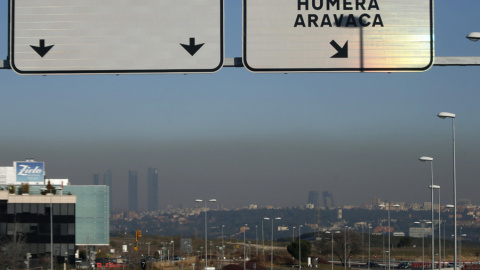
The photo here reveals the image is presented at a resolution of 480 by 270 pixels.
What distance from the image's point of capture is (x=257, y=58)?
9.14 meters

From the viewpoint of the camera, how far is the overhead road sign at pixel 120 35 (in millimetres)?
9109

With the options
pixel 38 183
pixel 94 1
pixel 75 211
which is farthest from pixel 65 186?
pixel 94 1

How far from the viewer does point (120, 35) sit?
9188 mm

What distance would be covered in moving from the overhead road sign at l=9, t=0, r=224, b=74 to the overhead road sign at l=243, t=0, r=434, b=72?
1.57 feet

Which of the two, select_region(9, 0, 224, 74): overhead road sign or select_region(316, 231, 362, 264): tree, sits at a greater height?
select_region(9, 0, 224, 74): overhead road sign

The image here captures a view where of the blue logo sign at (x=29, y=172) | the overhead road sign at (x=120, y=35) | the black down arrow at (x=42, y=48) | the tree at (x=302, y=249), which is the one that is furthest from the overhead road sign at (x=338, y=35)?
the blue logo sign at (x=29, y=172)

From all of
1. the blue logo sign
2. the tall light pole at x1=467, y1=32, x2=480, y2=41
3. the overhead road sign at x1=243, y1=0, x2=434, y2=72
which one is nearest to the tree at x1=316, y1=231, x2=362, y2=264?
the blue logo sign

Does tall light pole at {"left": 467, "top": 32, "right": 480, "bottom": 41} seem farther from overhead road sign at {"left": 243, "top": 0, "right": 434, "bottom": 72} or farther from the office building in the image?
the office building

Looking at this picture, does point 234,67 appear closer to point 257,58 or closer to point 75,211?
point 257,58

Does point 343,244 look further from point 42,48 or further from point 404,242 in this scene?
point 42,48

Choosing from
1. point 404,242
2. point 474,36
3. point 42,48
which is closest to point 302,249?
point 404,242

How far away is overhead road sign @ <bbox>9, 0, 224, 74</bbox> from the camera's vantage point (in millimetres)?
9109

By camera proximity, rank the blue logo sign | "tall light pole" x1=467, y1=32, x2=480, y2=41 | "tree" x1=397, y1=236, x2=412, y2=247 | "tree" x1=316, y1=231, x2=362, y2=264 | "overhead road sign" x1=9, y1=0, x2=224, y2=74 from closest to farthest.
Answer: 1. "overhead road sign" x1=9, y1=0, x2=224, y2=74
2. "tall light pole" x1=467, y1=32, x2=480, y2=41
3. the blue logo sign
4. "tree" x1=316, y1=231, x2=362, y2=264
5. "tree" x1=397, y1=236, x2=412, y2=247

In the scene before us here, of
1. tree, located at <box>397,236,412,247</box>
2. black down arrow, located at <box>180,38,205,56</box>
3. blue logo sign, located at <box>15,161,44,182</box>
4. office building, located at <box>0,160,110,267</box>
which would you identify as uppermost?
black down arrow, located at <box>180,38,205,56</box>
